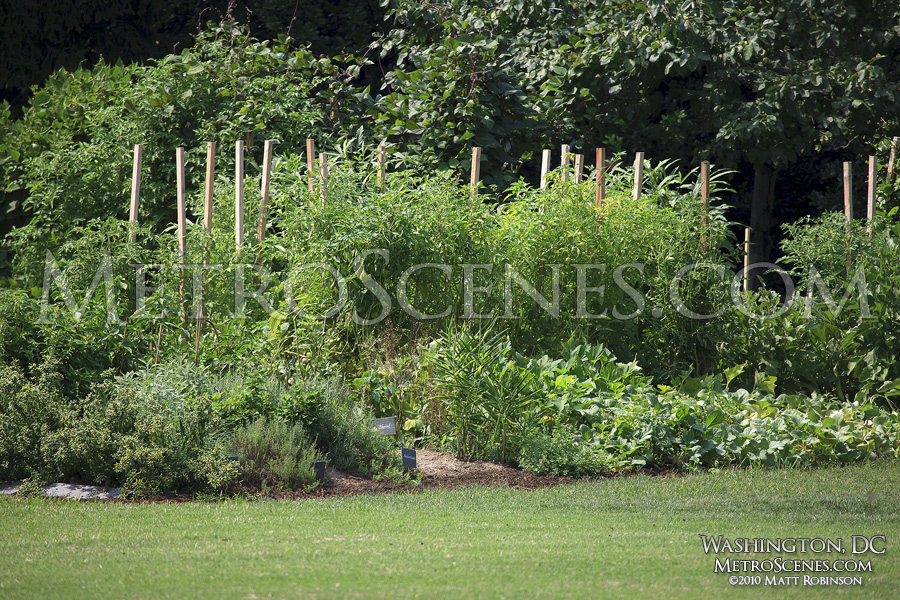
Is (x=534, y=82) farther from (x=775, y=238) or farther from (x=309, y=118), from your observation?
(x=775, y=238)

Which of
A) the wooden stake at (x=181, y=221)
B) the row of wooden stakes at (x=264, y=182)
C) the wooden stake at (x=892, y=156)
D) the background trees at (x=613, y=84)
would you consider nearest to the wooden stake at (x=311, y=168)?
the row of wooden stakes at (x=264, y=182)

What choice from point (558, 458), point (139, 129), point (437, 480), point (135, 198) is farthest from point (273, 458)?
point (139, 129)

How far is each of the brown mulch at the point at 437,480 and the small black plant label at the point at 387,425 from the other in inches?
10.9

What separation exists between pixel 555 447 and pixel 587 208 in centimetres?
204

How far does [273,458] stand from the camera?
483cm

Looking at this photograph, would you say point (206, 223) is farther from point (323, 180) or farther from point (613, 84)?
point (613, 84)

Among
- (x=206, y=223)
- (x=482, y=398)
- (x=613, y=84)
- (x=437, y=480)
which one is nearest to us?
(x=437, y=480)

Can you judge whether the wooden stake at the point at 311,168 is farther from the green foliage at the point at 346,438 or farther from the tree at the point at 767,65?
the tree at the point at 767,65

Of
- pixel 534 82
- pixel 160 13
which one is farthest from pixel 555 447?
pixel 160 13

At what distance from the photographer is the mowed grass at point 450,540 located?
10.3ft

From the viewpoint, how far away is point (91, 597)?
3.01 meters

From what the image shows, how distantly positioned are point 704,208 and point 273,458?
398cm

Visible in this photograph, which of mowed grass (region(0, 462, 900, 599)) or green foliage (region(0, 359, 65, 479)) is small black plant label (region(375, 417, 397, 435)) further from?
green foliage (region(0, 359, 65, 479))

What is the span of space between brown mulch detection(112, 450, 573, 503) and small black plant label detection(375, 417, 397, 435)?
28cm
